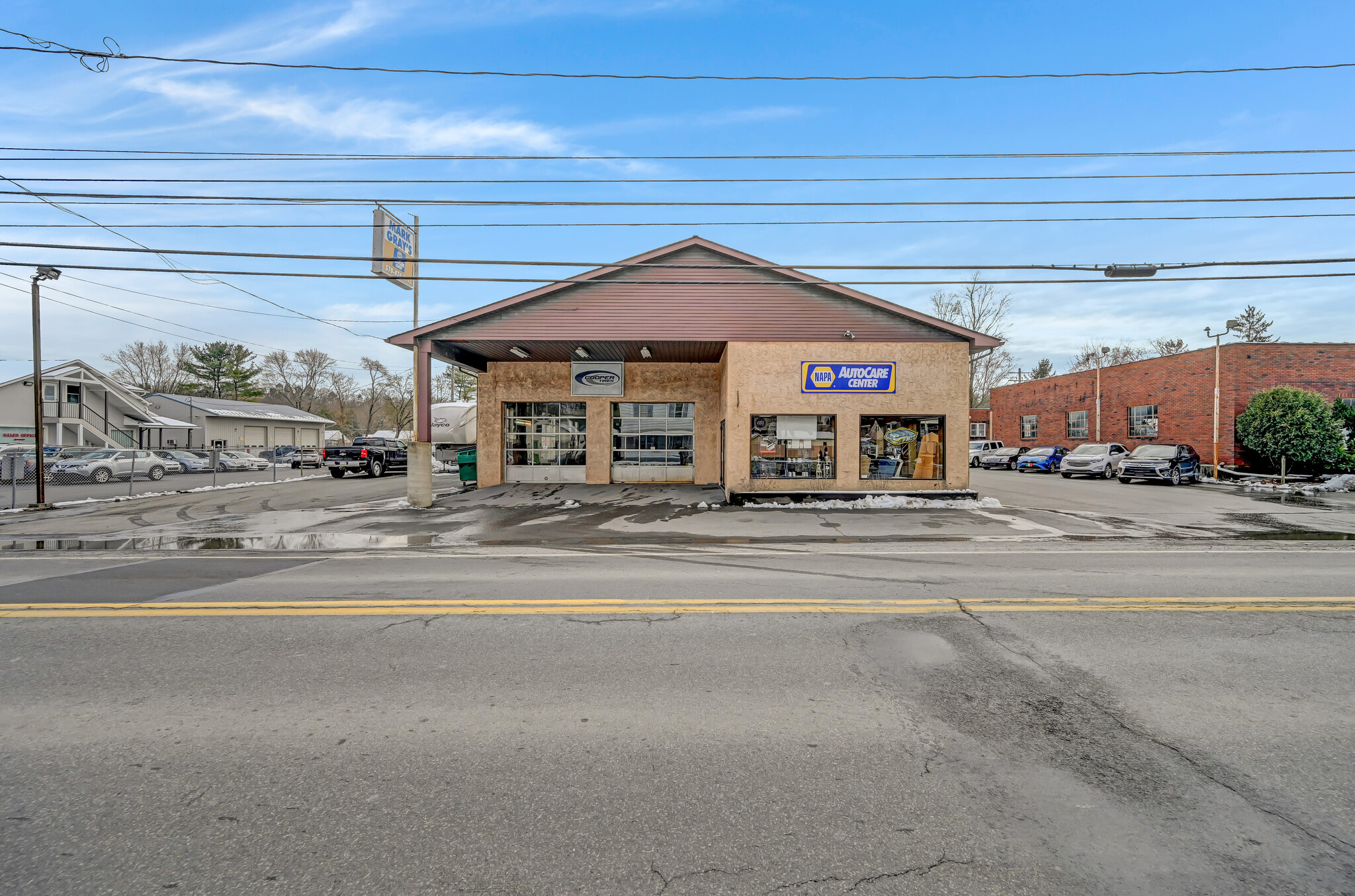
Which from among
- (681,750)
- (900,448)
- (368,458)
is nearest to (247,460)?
(368,458)

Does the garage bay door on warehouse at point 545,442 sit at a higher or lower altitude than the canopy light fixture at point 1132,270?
lower

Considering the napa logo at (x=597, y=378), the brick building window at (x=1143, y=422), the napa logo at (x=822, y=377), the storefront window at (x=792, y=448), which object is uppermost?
the napa logo at (x=597, y=378)

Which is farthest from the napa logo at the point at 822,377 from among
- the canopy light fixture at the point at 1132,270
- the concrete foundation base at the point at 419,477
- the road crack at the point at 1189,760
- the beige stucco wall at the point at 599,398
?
the road crack at the point at 1189,760

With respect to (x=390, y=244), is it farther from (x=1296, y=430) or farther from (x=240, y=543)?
(x=1296, y=430)

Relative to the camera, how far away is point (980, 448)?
35.8 metres

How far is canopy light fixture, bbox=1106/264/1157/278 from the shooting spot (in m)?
11.3

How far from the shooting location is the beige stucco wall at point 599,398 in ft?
66.3

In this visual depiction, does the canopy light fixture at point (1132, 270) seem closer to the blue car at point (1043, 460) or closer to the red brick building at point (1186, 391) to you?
the red brick building at point (1186, 391)

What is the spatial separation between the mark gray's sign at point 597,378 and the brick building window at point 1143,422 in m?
25.4

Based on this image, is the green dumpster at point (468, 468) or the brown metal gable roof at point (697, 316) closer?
the brown metal gable roof at point (697, 316)

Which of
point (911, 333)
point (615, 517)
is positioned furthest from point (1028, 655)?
point (911, 333)

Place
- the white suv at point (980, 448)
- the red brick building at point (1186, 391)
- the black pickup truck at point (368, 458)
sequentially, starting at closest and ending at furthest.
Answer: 1. the red brick building at point (1186, 391)
2. the black pickup truck at point (368, 458)
3. the white suv at point (980, 448)

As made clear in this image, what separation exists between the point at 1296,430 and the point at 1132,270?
18234 mm

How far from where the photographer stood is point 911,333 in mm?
16359
